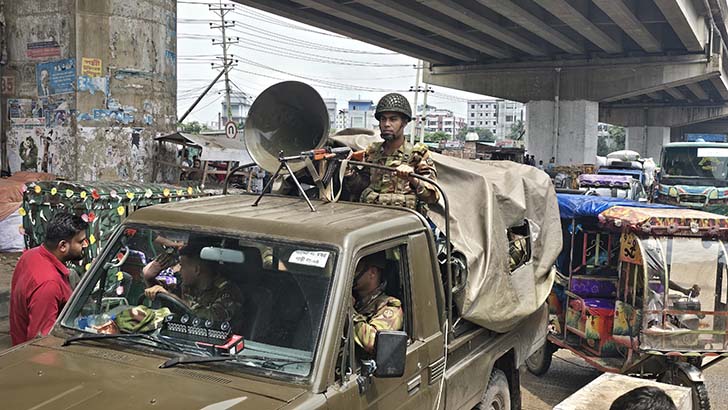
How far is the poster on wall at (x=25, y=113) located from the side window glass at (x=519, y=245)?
8718mm

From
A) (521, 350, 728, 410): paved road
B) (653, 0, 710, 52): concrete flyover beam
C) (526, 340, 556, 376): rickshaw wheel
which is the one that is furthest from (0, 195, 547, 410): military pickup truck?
(653, 0, 710, 52): concrete flyover beam

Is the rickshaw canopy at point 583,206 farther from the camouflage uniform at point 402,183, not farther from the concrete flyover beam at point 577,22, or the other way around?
the concrete flyover beam at point 577,22

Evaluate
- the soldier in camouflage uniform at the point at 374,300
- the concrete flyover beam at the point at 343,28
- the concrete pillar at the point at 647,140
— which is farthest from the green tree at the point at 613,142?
the soldier in camouflage uniform at the point at 374,300

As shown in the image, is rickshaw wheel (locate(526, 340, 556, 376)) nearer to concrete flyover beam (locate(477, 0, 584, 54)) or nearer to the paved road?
the paved road

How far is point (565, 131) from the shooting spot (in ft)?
114

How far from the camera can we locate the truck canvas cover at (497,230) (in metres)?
4.27

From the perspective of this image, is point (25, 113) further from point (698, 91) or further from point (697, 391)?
point (698, 91)

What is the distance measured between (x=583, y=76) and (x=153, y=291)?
32.6 meters

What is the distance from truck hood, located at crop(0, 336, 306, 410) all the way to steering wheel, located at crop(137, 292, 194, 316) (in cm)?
37

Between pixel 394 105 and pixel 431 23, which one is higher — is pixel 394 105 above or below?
below

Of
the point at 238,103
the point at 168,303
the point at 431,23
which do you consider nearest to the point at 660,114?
the point at 431,23

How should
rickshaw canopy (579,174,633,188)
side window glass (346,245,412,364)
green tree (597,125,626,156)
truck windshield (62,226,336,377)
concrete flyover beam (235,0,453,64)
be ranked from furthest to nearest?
green tree (597,125,626,156) < concrete flyover beam (235,0,453,64) < rickshaw canopy (579,174,633,188) < side window glass (346,245,412,364) < truck windshield (62,226,336,377)

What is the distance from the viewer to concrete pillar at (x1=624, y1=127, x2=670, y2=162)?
5691 centimetres

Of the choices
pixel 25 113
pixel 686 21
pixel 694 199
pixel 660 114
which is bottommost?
pixel 694 199
